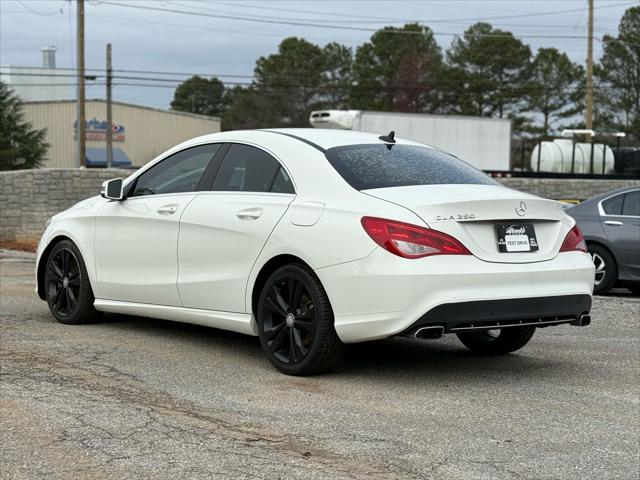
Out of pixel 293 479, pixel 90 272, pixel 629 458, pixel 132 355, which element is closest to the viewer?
pixel 293 479

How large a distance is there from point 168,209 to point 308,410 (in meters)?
2.43

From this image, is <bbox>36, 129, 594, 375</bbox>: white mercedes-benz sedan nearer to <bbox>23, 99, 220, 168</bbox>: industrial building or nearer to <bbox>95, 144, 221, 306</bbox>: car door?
<bbox>95, 144, 221, 306</bbox>: car door

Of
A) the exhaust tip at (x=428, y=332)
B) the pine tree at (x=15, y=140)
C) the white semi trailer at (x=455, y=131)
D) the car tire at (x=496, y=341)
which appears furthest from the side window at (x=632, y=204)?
the pine tree at (x=15, y=140)

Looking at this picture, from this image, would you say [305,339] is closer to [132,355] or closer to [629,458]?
[132,355]

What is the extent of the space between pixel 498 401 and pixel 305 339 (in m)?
1.25

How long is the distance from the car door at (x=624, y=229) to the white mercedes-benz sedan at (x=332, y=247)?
5.23m

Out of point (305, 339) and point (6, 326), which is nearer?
point (305, 339)

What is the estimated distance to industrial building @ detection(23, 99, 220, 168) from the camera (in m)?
70.9

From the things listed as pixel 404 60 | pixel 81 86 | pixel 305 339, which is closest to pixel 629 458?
pixel 305 339

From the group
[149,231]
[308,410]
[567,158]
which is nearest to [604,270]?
[149,231]

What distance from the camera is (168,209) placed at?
25.0 ft

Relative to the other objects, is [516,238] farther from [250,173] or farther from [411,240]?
[250,173]

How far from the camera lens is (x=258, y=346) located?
771cm

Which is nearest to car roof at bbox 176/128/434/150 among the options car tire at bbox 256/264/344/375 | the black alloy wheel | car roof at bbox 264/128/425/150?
car roof at bbox 264/128/425/150
